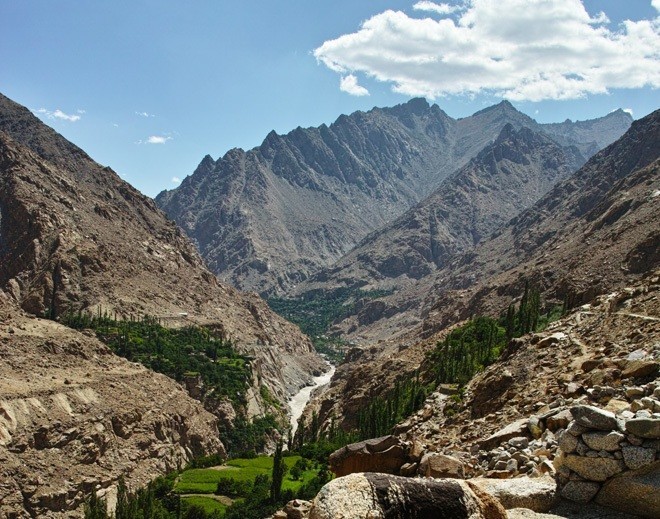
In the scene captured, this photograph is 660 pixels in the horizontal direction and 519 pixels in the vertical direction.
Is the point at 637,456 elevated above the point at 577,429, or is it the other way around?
the point at 577,429

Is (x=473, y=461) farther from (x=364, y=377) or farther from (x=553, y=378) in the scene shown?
(x=364, y=377)

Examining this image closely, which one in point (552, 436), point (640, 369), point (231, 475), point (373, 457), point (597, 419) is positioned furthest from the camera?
point (231, 475)

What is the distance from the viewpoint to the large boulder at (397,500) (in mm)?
8945

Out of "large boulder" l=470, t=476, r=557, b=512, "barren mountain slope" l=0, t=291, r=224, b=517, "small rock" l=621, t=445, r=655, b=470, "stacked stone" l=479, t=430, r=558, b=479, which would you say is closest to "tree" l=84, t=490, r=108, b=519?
"barren mountain slope" l=0, t=291, r=224, b=517

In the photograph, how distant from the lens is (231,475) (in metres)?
57.7

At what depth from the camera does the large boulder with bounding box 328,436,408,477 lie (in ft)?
59.8

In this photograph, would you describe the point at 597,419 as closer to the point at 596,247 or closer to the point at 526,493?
the point at 526,493

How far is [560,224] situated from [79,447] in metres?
159

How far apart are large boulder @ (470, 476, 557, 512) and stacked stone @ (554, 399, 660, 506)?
301 millimetres

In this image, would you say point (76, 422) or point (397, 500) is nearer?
point (397, 500)

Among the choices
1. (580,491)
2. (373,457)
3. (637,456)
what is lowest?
(373,457)

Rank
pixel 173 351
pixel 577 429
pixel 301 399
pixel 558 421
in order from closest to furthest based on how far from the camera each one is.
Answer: pixel 577 429 → pixel 558 421 → pixel 173 351 → pixel 301 399

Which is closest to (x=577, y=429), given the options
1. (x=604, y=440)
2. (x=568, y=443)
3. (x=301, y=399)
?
(x=568, y=443)

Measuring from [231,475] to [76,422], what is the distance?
15.3m
